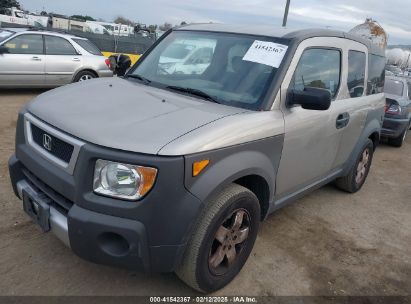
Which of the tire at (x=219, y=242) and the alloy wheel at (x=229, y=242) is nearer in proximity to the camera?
the tire at (x=219, y=242)

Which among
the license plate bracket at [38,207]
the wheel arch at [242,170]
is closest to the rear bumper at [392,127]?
the wheel arch at [242,170]

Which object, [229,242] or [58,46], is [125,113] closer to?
[229,242]

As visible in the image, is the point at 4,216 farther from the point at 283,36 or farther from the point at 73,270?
the point at 283,36

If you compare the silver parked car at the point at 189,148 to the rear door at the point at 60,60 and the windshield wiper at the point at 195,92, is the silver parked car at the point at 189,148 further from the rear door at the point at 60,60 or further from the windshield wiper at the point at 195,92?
the rear door at the point at 60,60

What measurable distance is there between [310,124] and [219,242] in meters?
1.34

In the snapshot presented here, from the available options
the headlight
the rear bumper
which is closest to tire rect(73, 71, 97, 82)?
the rear bumper

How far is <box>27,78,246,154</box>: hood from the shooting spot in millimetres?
2424

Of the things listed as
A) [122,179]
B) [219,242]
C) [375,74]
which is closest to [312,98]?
[219,242]

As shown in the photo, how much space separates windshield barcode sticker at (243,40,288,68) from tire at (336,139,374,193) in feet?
7.11

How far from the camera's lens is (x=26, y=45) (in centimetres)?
955

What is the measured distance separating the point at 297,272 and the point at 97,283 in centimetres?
159

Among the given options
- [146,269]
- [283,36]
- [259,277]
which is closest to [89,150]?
[146,269]

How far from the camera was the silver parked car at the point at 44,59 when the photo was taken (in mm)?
9297

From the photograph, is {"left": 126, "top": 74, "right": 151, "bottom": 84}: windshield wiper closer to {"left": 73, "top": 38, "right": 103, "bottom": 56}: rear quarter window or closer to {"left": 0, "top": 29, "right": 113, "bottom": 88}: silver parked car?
{"left": 0, "top": 29, "right": 113, "bottom": 88}: silver parked car
